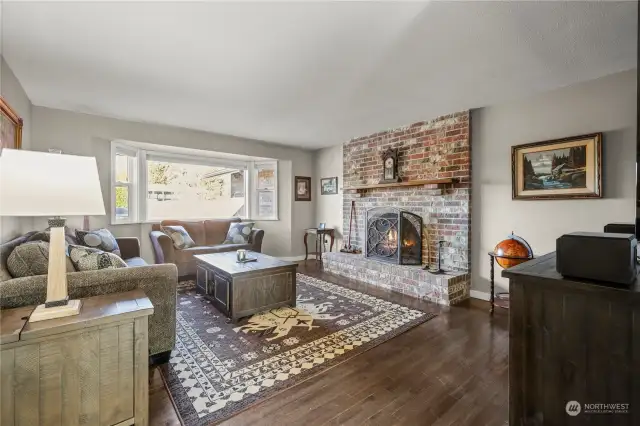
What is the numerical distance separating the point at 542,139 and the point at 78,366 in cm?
413

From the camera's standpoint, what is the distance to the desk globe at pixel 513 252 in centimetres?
270

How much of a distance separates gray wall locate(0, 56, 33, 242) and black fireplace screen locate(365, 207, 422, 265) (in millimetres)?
4038

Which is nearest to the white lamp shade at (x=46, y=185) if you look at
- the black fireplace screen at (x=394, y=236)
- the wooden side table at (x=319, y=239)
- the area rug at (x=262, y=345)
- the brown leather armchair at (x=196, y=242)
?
the area rug at (x=262, y=345)

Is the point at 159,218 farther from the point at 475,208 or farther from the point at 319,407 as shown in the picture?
the point at 475,208

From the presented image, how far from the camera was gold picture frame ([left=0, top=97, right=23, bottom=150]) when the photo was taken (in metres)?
2.30

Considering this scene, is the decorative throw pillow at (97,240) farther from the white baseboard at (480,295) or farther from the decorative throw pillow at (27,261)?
the white baseboard at (480,295)

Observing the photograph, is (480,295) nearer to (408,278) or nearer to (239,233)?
(408,278)

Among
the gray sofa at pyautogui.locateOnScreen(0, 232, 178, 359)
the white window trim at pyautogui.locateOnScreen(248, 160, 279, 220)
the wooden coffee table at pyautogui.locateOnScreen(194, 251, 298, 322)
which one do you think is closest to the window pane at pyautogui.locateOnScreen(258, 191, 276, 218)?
the white window trim at pyautogui.locateOnScreen(248, 160, 279, 220)

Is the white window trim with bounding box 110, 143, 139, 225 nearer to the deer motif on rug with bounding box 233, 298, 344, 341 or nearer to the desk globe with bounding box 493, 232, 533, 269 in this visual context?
the deer motif on rug with bounding box 233, 298, 344, 341

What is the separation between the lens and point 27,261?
1.61 metres

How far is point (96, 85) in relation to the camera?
9.23 ft

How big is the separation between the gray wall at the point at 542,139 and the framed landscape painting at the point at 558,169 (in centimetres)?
7

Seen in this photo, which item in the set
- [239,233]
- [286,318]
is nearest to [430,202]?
[286,318]

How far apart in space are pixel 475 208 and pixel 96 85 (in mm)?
4363
